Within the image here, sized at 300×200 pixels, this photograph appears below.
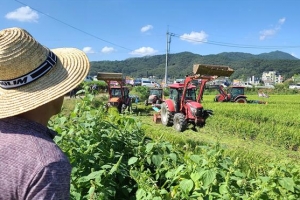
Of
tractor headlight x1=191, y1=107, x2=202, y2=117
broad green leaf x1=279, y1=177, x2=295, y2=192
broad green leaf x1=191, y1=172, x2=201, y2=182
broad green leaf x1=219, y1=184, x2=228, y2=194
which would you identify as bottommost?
tractor headlight x1=191, y1=107, x2=202, y2=117

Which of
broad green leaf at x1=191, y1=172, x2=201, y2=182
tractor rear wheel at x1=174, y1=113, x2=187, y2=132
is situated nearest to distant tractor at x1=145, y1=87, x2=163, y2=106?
tractor rear wheel at x1=174, y1=113, x2=187, y2=132

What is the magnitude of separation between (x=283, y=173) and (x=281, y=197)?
0.67 feet

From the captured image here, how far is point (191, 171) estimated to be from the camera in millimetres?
1507

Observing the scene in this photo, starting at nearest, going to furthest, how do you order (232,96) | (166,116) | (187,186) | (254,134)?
(187,186)
(254,134)
(166,116)
(232,96)

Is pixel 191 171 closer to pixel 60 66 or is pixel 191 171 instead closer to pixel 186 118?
pixel 60 66

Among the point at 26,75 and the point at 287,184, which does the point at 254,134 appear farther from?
the point at 26,75

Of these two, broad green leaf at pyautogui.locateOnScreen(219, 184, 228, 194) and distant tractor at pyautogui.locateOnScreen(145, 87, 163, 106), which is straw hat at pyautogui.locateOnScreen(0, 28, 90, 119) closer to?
broad green leaf at pyautogui.locateOnScreen(219, 184, 228, 194)

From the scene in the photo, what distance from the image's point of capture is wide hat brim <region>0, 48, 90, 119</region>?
38.8 inches

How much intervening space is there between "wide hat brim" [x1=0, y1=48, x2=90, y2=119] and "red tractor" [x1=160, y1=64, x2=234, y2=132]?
6.52 m

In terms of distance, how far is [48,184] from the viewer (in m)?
0.80

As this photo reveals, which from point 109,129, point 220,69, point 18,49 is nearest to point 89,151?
point 109,129

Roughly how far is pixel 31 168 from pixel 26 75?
Result: 34 cm

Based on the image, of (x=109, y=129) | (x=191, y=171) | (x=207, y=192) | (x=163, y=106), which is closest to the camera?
(x=207, y=192)

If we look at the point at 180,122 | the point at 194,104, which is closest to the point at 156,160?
the point at 194,104
